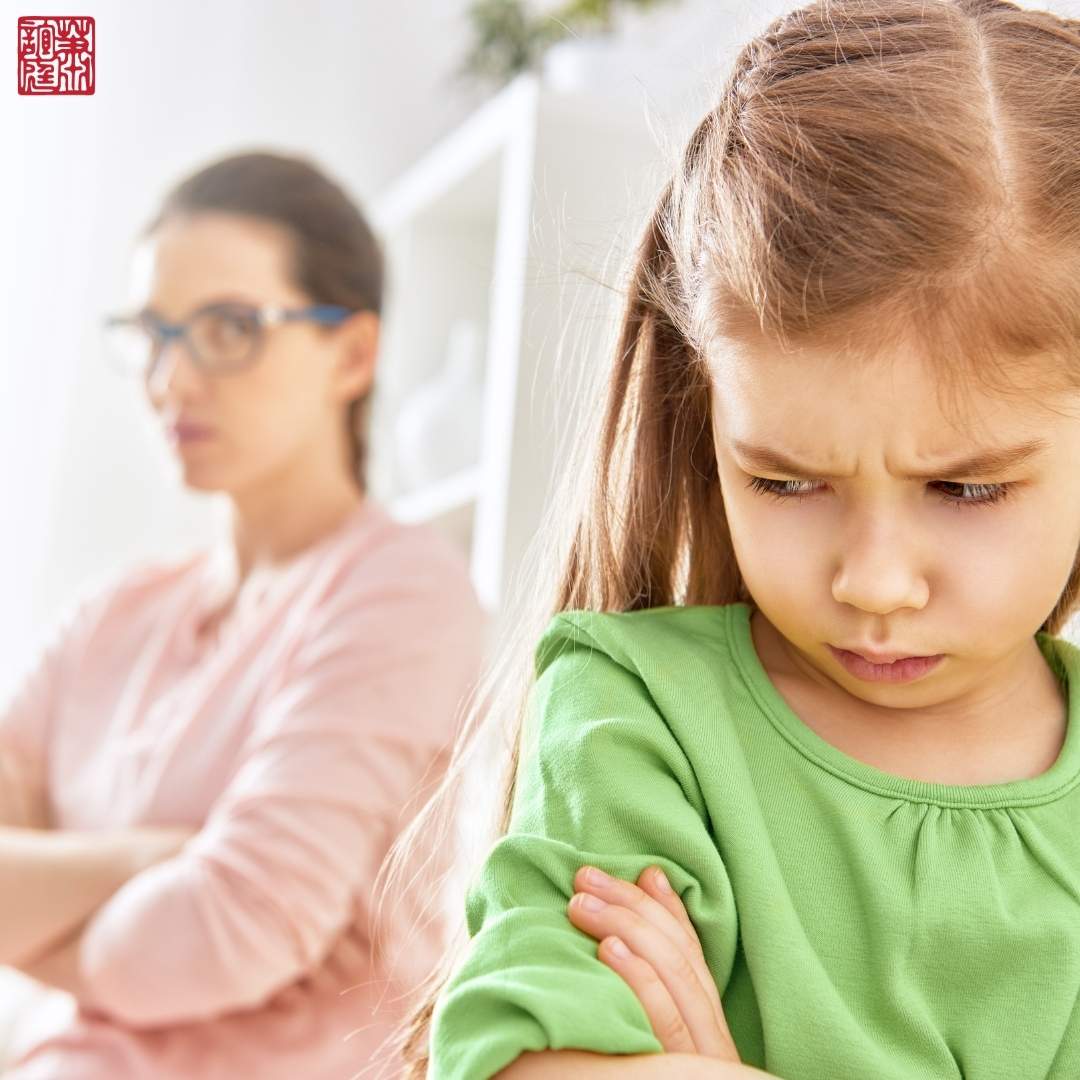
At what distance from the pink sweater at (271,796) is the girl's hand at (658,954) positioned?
64 centimetres

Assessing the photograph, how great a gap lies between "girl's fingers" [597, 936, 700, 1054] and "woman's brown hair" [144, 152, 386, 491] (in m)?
1.24

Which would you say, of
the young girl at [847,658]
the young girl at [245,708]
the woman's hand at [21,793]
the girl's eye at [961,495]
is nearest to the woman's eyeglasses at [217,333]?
the young girl at [245,708]

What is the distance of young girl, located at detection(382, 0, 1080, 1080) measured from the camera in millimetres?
728

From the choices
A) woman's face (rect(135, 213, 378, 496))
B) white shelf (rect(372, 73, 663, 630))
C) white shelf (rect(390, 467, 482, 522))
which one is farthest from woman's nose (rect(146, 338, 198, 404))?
white shelf (rect(390, 467, 482, 522))

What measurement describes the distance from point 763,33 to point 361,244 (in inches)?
44.3

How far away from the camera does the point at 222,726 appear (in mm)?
1655

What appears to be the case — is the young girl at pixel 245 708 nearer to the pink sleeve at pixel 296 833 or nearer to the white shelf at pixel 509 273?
the pink sleeve at pixel 296 833

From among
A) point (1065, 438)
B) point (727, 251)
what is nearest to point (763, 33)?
point (727, 251)

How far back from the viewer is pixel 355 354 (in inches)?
75.1

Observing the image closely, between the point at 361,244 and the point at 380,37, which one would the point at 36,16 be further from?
the point at 380,37

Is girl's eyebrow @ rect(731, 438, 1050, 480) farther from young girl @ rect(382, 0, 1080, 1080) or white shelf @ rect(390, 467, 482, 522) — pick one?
white shelf @ rect(390, 467, 482, 522)

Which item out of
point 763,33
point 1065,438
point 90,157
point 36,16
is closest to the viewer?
point 1065,438

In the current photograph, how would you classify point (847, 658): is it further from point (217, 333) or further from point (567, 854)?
point (217, 333)

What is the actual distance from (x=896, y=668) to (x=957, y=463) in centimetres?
12
